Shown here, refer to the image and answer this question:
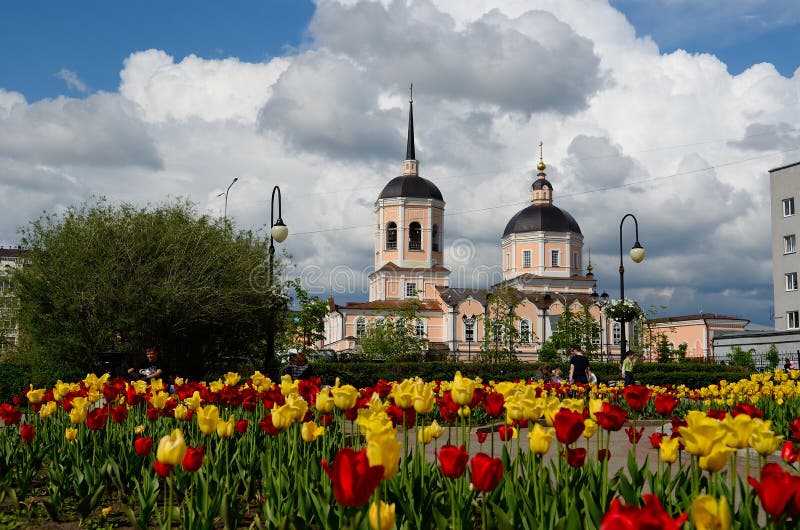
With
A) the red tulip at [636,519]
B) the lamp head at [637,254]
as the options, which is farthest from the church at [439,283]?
the red tulip at [636,519]

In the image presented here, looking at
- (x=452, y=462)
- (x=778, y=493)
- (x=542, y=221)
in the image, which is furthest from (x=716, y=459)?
(x=542, y=221)

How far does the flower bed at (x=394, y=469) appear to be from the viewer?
272 cm

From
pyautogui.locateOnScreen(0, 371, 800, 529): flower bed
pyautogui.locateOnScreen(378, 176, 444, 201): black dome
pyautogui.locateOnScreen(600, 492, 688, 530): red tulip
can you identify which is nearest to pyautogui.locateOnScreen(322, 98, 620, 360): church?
pyautogui.locateOnScreen(378, 176, 444, 201): black dome

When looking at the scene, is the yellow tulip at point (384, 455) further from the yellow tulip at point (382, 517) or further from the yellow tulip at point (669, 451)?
the yellow tulip at point (669, 451)

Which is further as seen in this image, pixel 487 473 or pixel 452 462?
pixel 452 462

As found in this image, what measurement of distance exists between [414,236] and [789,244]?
3125 centimetres

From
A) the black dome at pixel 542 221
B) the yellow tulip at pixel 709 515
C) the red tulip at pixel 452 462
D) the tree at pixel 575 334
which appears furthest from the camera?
the black dome at pixel 542 221

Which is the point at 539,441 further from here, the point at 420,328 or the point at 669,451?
the point at 420,328

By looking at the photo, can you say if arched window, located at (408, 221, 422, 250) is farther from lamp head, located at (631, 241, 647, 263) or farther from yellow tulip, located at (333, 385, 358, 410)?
yellow tulip, located at (333, 385, 358, 410)

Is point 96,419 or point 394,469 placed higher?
point 394,469

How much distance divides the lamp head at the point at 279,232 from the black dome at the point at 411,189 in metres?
49.4

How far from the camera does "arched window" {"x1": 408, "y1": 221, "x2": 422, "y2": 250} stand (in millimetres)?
70062

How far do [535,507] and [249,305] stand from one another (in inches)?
731

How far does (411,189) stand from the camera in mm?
69812
